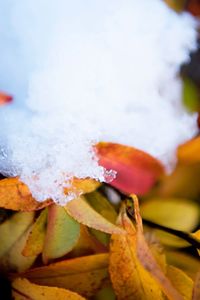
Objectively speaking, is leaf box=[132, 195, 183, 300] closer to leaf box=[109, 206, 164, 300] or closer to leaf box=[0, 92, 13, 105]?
leaf box=[109, 206, 164, 300]

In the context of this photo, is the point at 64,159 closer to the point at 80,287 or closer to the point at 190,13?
the point at 80,287

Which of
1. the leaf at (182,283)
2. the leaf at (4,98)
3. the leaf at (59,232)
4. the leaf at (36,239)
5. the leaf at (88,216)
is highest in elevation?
the leaf at (4,98)

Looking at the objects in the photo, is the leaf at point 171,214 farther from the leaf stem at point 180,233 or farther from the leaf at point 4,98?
the leaf at point 4,98

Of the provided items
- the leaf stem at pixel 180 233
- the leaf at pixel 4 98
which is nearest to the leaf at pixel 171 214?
the leaf stem at pixel 180 233

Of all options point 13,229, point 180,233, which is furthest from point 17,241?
point 180,233

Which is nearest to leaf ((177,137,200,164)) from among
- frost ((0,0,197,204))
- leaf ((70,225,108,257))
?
frost ((0,0,197,204))

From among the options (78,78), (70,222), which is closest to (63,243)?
(70,222)

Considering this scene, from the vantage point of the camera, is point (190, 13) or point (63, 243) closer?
point (63, 243)
